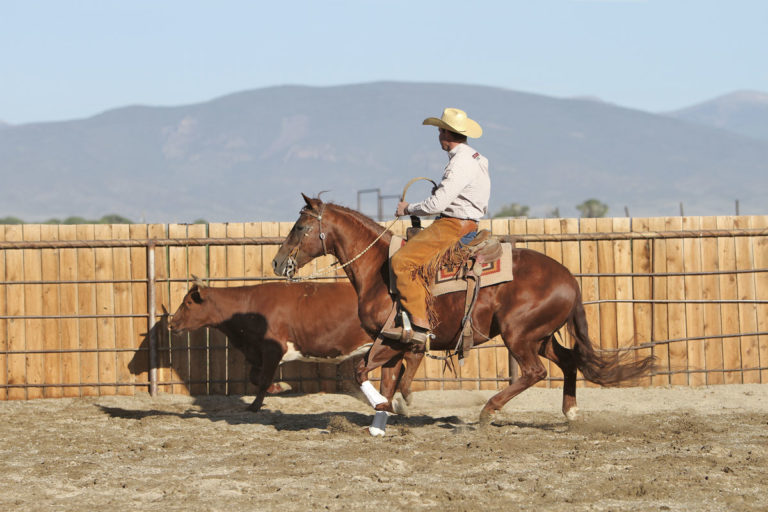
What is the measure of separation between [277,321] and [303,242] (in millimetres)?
2608

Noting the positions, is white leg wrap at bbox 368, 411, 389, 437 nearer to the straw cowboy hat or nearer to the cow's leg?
the cow's leg

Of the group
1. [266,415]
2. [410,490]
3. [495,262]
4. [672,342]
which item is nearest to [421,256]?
[495,262]

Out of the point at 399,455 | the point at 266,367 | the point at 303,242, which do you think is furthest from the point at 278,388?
the point at 399,455

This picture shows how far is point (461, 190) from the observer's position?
28.6 ft

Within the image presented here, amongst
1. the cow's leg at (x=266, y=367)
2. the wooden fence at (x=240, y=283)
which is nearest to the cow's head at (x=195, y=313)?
the wooden fence at (x=240, y=283)

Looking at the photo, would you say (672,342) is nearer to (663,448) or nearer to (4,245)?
(663,448)

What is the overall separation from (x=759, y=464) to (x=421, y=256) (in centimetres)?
336

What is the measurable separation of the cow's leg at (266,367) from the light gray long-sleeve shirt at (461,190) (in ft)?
11.1

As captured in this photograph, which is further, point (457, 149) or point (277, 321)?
point (277, 321)

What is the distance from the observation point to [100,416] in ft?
35.6

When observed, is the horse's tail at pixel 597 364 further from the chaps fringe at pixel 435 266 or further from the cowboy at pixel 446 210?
the cowboy at pixel 446 210

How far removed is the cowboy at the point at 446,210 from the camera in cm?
865

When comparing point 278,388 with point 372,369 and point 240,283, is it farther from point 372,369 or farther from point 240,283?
point 372,369

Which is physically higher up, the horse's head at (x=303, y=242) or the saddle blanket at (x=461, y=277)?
the horse's head at (x=303, y=242)
